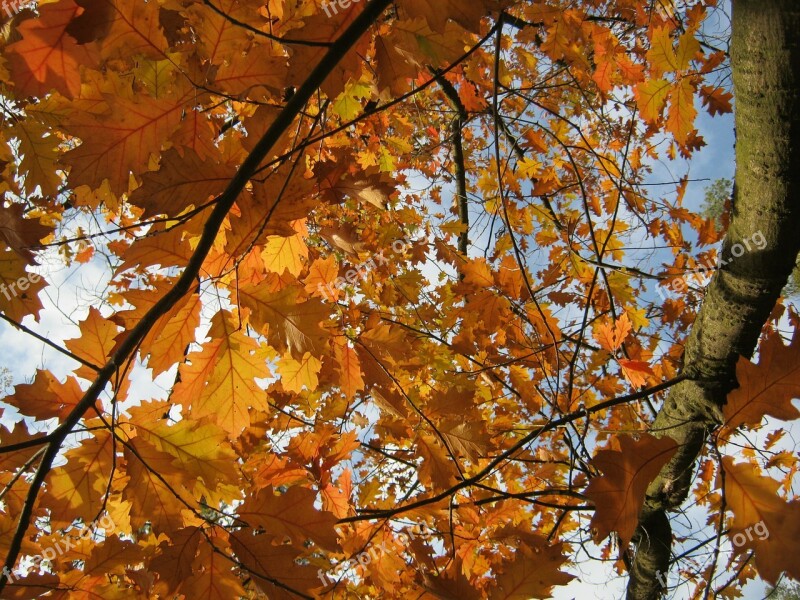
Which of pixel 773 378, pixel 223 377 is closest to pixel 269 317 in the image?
pixel 223 377

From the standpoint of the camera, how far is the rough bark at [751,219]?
1078mm

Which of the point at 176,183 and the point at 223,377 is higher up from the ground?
the point at 176,183

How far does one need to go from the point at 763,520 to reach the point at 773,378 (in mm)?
310

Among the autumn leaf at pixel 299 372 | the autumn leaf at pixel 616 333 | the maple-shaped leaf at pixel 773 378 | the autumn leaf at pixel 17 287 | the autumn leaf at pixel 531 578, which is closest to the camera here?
the maple-shaped leaf at pixel 773 378

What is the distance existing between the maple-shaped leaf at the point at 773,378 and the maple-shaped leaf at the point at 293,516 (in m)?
1.10

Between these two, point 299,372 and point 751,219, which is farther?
point 299,372

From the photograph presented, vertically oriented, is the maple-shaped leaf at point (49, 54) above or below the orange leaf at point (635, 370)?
above

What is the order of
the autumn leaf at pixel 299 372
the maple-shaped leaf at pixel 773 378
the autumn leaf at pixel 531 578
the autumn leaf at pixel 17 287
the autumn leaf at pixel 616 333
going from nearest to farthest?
the maple-shaped leaf at pixel 773 378, the autumn leaf at pixel 531 578, the autumn leaf at pixel 17 287, the autumn leaf at pixel 299 372, the autumn leaf at pixel 616 333

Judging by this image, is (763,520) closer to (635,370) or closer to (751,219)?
(751,219)

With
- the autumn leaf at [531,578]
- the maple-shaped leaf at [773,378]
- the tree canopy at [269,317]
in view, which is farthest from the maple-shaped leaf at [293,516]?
the maple-shaped leaf at [773,378]

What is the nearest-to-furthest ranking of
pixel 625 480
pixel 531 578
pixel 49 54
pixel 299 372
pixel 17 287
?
pixel 49 54 → pixel 625 480 → pixel 531 578 → pixel 17 287 → pixel 299 372

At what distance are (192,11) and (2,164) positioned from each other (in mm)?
961

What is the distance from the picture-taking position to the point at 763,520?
3.26 ft

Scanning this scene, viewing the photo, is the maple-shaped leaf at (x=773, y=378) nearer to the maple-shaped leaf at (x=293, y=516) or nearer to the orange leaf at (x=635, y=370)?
the orange leaf at (x=635, y=370)
